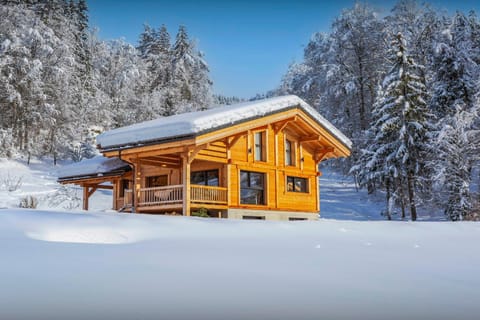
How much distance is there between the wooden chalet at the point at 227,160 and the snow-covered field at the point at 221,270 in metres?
7.35

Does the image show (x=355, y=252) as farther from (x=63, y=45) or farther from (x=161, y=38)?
(x=161, y=38)

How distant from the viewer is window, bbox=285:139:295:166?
2062 centimetres

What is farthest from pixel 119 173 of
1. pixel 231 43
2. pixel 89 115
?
pixel 89 115

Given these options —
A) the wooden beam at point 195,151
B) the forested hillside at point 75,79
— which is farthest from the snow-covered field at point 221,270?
the forested hillside at point 75,79

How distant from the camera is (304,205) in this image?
20.7 meters

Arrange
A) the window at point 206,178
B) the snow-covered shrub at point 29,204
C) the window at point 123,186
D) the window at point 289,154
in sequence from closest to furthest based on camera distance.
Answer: the snow-covered shrub at point 29,204 → the window at point 206,178 → the window at point 289,154 → the window at point 123,186

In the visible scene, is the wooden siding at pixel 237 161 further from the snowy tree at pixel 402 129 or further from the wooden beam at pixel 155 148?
the snowy tree at pixel 402 129

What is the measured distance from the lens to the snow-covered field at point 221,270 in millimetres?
→ 3637

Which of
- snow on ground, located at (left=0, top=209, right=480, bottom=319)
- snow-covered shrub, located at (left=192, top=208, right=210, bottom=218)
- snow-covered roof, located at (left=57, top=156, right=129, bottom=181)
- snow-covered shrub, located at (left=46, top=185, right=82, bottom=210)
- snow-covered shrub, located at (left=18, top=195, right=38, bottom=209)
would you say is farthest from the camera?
snow-covered shrub, located at (left=46, top=185, right=82, bottom=210)

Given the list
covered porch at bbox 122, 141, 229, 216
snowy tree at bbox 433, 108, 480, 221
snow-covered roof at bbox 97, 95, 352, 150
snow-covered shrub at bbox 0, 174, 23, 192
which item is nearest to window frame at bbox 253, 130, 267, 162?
snow-covered roof at bbox 97, 95, 352, 150

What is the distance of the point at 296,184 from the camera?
20797 mm

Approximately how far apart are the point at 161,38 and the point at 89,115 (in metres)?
14.3

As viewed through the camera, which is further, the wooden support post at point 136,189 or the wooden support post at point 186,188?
the wooden support post at point 136,189

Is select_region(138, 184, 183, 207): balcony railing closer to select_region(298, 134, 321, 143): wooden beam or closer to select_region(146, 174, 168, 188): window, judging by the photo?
select_region(146, 174, 168, 188): window
